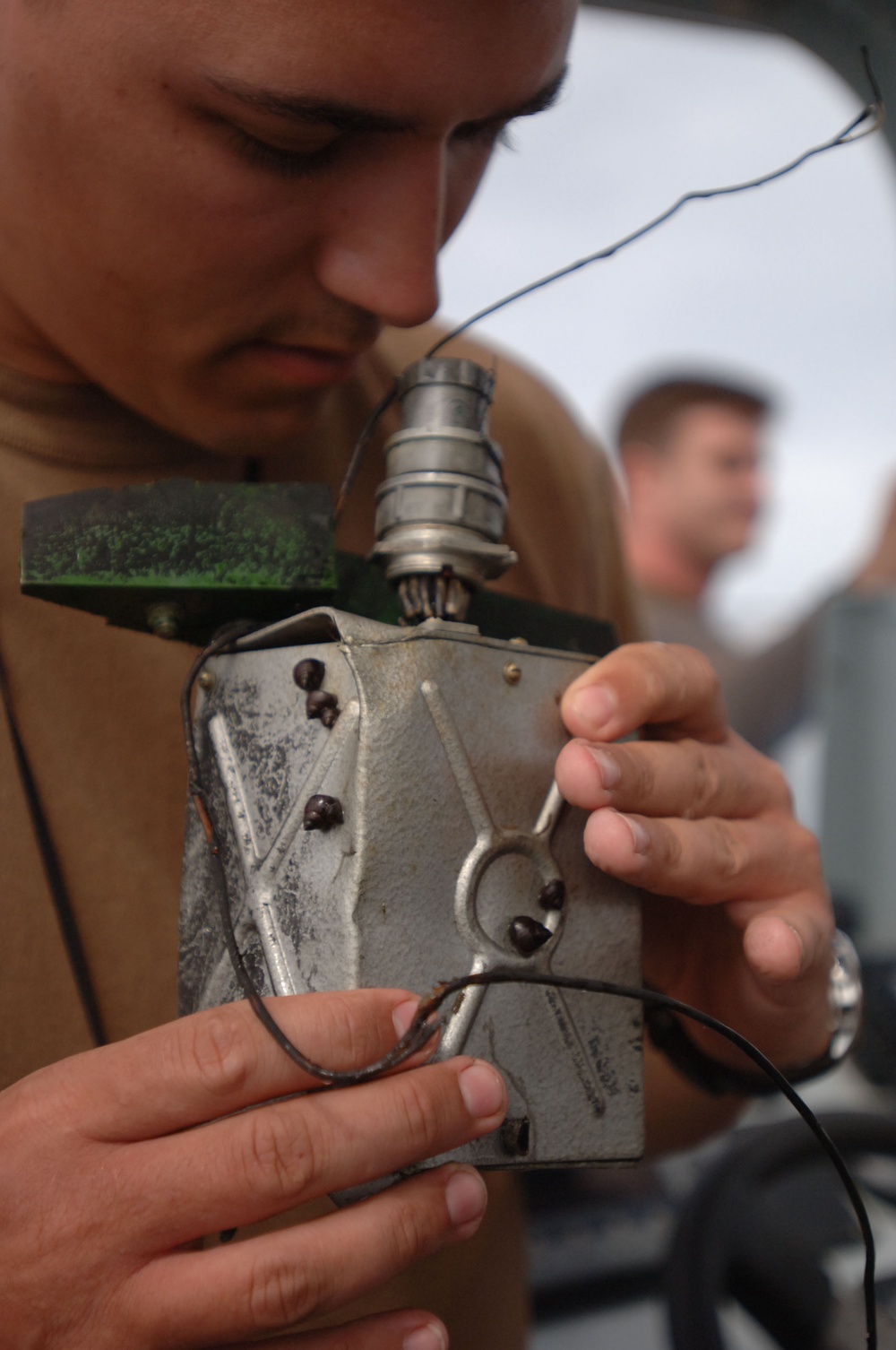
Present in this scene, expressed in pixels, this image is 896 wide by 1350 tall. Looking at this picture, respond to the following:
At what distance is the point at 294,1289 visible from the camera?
54 centimetres

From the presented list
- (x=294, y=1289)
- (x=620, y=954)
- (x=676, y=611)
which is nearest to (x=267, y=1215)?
(x=294, y=1289)

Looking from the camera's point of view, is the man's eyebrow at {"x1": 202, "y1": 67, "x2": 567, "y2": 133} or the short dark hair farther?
the short dark hair

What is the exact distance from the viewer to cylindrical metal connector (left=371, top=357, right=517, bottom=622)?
2.21 ft

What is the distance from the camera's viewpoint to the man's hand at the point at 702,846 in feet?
2.26

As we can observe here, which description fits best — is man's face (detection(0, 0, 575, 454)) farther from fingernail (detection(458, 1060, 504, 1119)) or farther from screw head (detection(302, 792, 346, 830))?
fingernail (detection(458, 1060, 504, 1119))

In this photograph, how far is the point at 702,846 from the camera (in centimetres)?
74

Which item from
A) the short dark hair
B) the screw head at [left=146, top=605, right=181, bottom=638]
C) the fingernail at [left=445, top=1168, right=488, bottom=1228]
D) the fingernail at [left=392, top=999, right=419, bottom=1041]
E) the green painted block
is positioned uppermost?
the short dark hair

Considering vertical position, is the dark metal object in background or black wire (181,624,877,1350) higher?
the dark metal object in background

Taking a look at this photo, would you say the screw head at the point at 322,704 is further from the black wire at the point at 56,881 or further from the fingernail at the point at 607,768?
the black wire at the point at 56,881

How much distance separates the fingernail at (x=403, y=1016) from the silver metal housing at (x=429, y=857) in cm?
3

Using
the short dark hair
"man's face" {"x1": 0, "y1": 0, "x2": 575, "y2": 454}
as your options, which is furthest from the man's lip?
the short dark hair

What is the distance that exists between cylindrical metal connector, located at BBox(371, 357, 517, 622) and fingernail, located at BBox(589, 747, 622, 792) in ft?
0.42

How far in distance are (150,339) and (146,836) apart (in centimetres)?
38

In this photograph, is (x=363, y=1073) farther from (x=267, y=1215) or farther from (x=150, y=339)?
(x=150, y=339)
